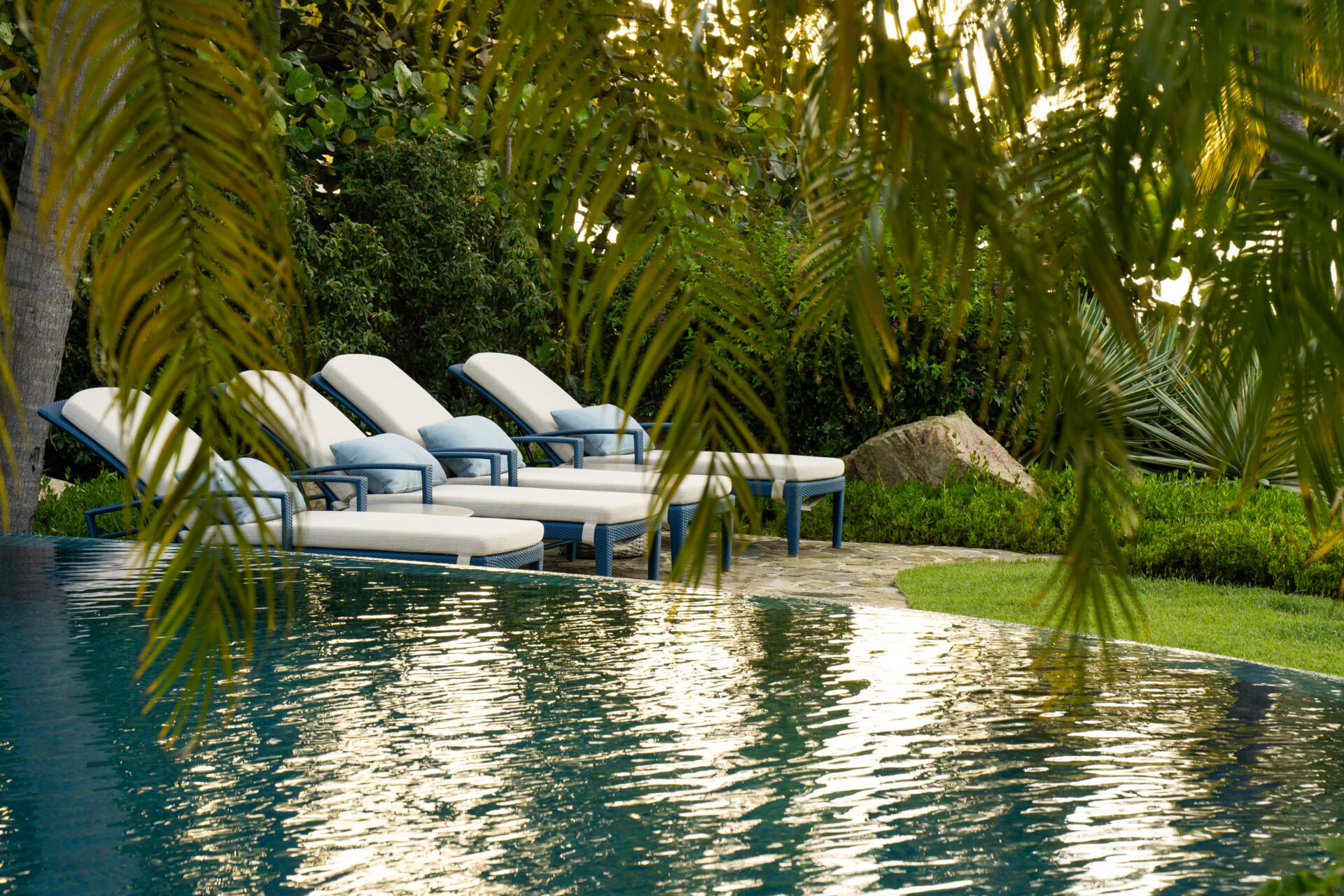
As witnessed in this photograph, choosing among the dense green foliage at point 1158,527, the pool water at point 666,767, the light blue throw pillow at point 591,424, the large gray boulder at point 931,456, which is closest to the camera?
the pool water at point 666,767

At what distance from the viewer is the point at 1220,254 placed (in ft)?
Result: 2.59

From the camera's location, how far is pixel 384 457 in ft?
20.3

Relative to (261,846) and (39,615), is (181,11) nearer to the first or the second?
(261,846)

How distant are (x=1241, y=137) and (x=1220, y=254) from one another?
0.28 meters

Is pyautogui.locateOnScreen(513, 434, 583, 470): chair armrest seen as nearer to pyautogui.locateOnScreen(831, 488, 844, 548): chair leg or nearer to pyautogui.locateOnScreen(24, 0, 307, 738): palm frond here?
pyautogui.locateOnScreen(831, 488, 844, 548): chair leg

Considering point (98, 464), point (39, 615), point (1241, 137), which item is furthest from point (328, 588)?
point (98, 464)

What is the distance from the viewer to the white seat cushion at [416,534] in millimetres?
4969

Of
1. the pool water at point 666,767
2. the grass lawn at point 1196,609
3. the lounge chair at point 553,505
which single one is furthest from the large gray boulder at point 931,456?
the pool water at point 666,767

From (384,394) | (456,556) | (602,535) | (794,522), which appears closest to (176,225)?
(456,556)

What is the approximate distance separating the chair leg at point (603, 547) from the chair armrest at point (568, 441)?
5.27ft

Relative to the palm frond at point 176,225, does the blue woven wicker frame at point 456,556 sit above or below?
below

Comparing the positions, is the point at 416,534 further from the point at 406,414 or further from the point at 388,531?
the point at 406,414

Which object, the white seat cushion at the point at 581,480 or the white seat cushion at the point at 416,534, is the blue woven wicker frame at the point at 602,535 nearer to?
the white seat cushion at the point at 416,534

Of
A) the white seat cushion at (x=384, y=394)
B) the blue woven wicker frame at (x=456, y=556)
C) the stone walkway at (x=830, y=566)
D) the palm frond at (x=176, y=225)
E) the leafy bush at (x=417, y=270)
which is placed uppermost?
the leafy bush at (x=417, y=270)
